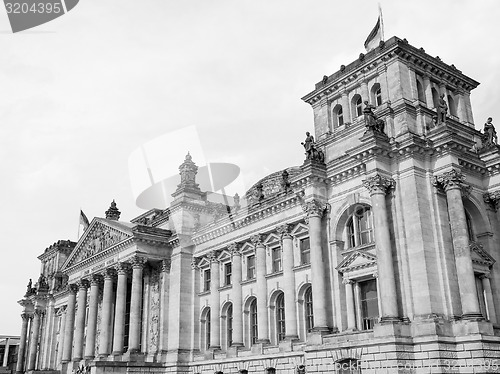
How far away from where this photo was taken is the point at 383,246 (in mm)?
27438

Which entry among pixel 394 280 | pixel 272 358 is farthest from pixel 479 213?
pixel 272 358

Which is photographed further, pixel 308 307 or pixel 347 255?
pixel 308 307

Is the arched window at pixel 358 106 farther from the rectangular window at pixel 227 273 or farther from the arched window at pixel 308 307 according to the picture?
the rectangular window at pixel 227 273

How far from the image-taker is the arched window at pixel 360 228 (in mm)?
30795

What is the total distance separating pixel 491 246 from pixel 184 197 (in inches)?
1003

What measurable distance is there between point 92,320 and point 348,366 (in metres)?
28.8

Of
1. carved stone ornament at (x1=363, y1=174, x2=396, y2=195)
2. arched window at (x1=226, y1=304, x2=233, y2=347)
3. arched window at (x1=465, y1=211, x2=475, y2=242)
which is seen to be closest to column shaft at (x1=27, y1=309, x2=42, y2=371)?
arched window at (x1=226, y1=304, x2=233, y2=347)

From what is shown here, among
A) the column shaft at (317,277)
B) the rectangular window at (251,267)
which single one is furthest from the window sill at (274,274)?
the column shaft at (317,277)

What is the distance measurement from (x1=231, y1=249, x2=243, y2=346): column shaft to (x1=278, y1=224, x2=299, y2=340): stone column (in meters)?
5.23

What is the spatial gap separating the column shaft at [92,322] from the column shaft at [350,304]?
27.1 metres

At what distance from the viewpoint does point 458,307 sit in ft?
87.9

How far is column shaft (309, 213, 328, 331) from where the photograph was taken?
30.0 meters

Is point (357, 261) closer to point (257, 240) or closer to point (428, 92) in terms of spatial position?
point (257, 240)

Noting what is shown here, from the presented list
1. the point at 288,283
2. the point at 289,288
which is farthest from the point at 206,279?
the point at 289,288
